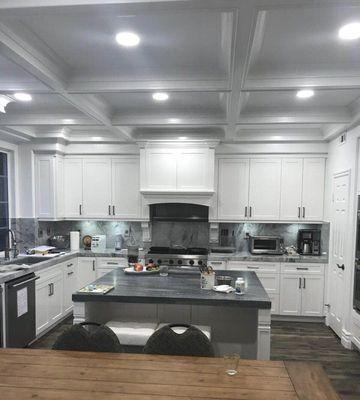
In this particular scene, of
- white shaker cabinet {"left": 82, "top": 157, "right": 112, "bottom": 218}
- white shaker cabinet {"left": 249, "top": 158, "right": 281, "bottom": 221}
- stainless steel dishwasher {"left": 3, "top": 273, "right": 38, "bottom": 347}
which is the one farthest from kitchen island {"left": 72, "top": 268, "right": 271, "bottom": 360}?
white shaker cabinet {"left": 82, "top": 157, "right": 112, "bottom": 218}

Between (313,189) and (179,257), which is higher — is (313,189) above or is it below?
above

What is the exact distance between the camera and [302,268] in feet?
14.4

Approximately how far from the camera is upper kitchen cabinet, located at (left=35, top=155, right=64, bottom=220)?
4.67 m

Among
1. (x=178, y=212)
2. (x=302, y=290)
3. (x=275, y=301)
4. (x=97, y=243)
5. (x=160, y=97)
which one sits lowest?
(x=275, y=301)

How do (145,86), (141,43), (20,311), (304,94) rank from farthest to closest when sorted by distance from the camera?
(20,311)
(304,94)
(145,86)
(141,43)

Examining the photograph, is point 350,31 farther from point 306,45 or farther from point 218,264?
point 218,264

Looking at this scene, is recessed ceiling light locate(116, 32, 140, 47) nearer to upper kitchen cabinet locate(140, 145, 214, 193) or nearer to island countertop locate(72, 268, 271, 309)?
island countertop locate(72, 268, 271, 309)

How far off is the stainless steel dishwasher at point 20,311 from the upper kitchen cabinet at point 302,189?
3549 millimetres

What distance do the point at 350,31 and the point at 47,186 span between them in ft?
13.9

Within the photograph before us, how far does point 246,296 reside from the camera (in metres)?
2.54

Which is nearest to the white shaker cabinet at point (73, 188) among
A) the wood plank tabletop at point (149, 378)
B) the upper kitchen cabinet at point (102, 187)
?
the upper kitchen cabinet at point (102, 187)

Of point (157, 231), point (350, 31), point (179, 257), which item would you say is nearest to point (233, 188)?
point (179, 257)

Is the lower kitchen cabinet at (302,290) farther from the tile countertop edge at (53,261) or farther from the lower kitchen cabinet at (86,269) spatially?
the lower kitchen cabinet at (86,269)

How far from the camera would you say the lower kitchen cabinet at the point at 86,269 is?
4684 millimetres
